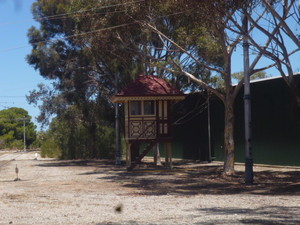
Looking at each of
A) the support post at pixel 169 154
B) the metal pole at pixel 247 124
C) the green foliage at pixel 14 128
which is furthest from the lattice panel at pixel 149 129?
the green foliage at pixel 14 128

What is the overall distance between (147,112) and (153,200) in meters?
13.3

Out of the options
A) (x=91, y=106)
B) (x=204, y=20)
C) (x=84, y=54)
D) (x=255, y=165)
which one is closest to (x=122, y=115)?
(x=91, y=106)

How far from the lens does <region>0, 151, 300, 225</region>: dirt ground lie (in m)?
11.2

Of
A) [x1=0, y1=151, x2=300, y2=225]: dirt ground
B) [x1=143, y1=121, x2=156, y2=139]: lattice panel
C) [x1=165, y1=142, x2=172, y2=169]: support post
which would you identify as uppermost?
[x1=143, y1=121, x2=156, y2=139]: lattice panel

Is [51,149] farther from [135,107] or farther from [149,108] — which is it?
[149,108]

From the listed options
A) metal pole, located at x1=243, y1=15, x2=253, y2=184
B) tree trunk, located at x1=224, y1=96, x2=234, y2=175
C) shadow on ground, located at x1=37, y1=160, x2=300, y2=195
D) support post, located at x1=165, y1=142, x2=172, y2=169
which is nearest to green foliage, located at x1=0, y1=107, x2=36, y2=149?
support post, located at x1=165, y1=142, x2=172, y2=169

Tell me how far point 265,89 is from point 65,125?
1987 cm

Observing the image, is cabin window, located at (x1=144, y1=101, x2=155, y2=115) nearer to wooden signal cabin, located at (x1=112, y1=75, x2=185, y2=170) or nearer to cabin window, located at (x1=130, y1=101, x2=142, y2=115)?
wooden signal cabin, located at (x1=112, y1=75, x2=185, y2=170)

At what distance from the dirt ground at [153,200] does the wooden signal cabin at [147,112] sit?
383 centimetres

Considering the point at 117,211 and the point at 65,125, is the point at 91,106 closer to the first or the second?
the point at 65,125

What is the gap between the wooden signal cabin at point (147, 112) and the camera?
27.1 m

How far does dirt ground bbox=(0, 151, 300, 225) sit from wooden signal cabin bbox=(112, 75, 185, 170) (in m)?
3.83

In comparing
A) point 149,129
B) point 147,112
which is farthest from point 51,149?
point 149,129

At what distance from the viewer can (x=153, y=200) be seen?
1484 centimetres
